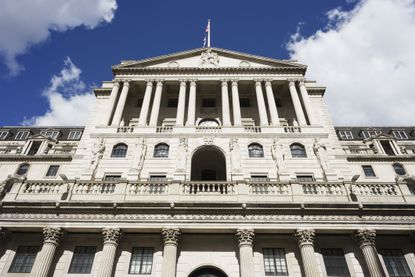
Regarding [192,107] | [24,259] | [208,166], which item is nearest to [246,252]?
[208,166]

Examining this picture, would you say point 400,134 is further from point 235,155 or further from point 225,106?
point 235,155

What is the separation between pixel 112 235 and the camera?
63.3 ft

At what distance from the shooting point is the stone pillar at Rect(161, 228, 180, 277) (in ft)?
58.7

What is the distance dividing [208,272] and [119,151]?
13766 millimetres

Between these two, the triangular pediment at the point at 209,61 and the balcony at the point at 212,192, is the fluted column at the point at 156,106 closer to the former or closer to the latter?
the triangular pediment at the point at 209,61

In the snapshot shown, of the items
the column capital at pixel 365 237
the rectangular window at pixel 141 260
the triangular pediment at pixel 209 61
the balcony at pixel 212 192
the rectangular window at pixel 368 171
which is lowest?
the rectangular window at pixel 141 260

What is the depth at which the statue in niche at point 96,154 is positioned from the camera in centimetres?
2512

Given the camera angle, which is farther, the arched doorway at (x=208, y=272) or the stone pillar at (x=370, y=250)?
the arched doorway at (x=208, y=272)

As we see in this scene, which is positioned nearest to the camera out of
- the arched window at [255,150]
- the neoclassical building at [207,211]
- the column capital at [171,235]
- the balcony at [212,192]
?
the column capital at [171,235]

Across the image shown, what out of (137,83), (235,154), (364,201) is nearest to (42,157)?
(137,83)

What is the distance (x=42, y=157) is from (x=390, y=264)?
3935cm

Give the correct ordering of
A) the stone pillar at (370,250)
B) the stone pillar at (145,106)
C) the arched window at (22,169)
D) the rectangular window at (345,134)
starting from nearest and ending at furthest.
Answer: the stone pillar at (370,250) < the stone pillar at (145,106) < the arched window at (22,169) < the rectangular window at (345,134)

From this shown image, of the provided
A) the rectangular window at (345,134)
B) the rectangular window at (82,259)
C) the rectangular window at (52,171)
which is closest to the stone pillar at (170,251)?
the rectangular window at (82,259)

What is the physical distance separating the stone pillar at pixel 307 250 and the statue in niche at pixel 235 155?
288 inches
